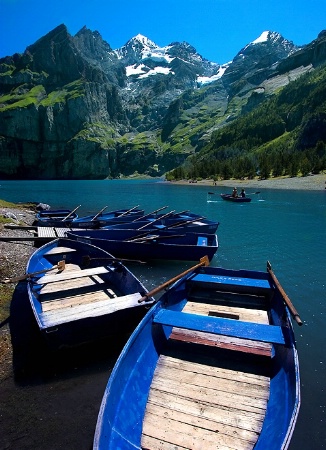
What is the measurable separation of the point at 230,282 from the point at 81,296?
259 inches

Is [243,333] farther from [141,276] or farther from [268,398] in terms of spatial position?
[141,276]

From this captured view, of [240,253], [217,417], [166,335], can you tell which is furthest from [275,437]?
[240,253]

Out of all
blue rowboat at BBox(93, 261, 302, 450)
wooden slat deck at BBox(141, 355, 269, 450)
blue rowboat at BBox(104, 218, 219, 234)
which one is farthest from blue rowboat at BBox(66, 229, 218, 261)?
wooden slat deck at BBox(141, 355, 269, 450)

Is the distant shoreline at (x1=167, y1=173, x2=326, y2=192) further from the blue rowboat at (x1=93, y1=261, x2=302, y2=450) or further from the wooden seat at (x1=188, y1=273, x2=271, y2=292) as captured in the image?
the blue rowboat at (x1=93, y1=261, x2=302, y2=450)

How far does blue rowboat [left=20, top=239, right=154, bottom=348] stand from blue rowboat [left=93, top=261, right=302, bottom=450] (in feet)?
6.48

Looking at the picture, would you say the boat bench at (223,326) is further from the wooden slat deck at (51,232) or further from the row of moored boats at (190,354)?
the wooden slat deck at (51,232)

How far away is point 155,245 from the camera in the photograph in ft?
76.4

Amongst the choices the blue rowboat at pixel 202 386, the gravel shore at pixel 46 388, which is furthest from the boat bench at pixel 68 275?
the blue rowboat at pixel 202 386

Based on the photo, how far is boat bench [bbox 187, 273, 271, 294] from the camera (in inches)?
520

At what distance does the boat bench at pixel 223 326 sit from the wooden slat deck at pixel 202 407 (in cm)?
97

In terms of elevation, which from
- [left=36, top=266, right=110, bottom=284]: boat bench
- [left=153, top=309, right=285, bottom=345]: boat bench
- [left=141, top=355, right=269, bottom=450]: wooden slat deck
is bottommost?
[left=141, top=355, right=269, bottom=450]: wooden slat deck

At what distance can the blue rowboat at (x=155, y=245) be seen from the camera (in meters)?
23.0

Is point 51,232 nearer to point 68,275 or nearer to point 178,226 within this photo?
point 178,226

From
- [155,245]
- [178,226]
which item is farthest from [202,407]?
[178,226]
